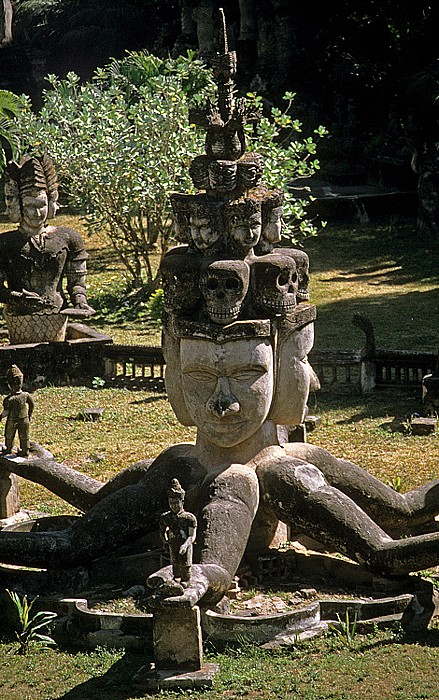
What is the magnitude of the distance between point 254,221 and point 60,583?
3.34 m

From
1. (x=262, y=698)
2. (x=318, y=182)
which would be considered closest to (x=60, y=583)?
(x=262, y=698)

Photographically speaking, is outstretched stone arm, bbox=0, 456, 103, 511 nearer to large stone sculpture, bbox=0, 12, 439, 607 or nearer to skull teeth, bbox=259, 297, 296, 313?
large stone sculpture, bbox=0, 12, 439, 607

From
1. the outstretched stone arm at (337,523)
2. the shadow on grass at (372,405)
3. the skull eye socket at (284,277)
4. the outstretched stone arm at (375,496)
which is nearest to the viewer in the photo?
the outstretched stone arm at (337,523)

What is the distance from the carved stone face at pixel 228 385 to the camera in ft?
35.8

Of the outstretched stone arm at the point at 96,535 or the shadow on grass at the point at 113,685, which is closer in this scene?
the shadow on grass at the point at 113,685

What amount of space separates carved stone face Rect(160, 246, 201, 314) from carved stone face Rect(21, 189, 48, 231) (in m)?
7.99

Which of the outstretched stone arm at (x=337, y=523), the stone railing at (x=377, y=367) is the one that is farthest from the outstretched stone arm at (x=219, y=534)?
the stone railing at (x=377, y=367)

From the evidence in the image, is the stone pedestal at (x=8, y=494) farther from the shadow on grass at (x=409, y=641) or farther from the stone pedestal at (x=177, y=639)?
the shadow on grass at (x=409, y=641)

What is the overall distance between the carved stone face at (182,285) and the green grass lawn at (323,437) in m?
2.86

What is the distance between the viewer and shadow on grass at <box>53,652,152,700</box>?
9219mm

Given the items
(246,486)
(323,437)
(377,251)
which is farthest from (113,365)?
(377,251)

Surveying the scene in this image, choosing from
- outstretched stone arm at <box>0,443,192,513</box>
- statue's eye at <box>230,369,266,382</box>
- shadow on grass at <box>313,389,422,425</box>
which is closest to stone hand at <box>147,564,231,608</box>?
statue's eye at <box>230,369,266,382</box>

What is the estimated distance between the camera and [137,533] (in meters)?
11.0

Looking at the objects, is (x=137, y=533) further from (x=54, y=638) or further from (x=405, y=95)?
(x=405, y=95)
